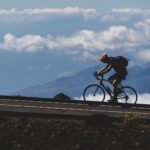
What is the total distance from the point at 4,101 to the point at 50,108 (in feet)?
8.38

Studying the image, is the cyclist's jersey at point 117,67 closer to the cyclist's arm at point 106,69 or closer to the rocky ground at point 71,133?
the cyclist's arm at point 106,69

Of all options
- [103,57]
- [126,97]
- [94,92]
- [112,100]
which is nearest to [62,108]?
[103,57]

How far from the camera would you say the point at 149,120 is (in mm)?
15023

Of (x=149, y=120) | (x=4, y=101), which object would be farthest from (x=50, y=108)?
(x=149, y=120)

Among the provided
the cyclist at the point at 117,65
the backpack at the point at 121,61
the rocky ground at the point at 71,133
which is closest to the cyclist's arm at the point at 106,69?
the cyclist at the point at 117,65

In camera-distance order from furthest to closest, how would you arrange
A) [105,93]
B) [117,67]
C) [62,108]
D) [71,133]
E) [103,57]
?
1. [105,93]
2. [117,67]
3. [103,57]
4. [62,108]
5. [71,133]

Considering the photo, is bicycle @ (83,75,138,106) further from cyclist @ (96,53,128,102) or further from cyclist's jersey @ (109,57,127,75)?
cyclist's jersey @ (109,57,127,75)

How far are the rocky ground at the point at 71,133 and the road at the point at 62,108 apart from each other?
200 centimetres

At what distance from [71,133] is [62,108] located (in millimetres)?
5301

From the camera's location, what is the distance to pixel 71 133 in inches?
516

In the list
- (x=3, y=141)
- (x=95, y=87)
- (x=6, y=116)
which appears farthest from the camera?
(x=95, y=87)

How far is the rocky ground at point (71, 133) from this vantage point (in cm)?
1190

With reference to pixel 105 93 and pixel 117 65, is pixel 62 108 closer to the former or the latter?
pixel 117 65

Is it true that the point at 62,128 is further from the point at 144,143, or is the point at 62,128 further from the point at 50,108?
the point at 50,108
